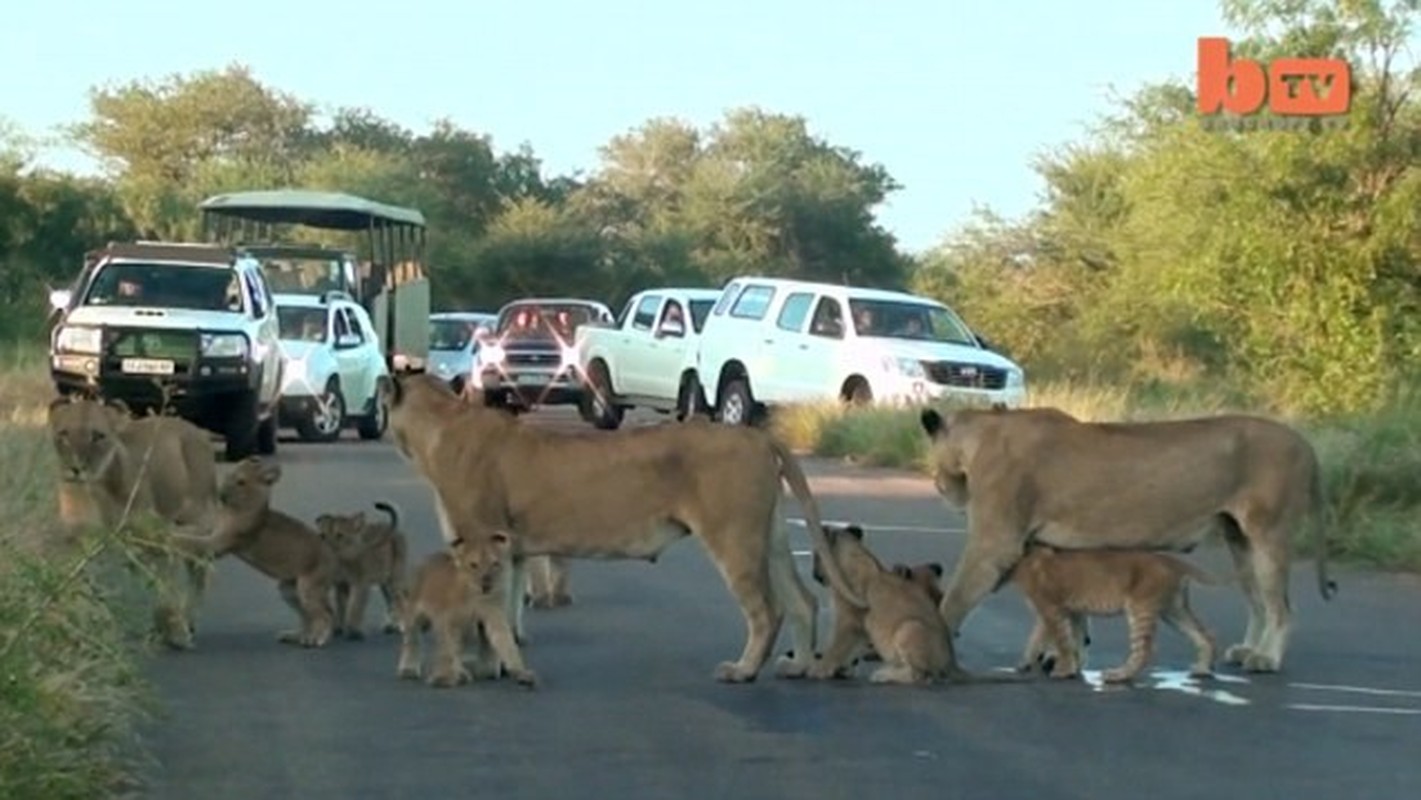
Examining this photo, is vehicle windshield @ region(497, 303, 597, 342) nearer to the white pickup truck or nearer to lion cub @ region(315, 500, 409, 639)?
the white pickup truck

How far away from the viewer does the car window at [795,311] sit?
33.3m

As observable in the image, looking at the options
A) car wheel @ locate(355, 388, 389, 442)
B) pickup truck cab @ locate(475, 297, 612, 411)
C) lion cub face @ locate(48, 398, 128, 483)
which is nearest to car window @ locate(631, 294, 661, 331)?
pickup truck cab @ locate(475, 297, 612, 411)

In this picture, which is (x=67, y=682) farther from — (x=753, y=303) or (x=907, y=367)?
(x=753, y=303)

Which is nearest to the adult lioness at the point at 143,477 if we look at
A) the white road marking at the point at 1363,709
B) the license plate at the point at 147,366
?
the white road marking at the point at 1363,709

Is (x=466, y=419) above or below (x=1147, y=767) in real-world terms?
above

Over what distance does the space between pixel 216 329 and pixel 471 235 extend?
197 ft

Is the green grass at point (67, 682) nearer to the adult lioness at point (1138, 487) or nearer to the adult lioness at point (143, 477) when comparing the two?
the adult lioness at point (143, 477)

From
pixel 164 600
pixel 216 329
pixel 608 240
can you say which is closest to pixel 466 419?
pixel 164 600

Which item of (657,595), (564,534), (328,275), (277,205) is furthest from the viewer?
(277,205)

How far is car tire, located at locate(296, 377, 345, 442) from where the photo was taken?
107 feet

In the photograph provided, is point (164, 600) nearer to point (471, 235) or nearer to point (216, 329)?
point (216, 329)

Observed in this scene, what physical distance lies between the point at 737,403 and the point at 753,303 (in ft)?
3.99

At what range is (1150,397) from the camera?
37.2 metres

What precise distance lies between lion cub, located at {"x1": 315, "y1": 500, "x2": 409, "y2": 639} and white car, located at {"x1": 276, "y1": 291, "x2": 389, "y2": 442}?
682 inches
